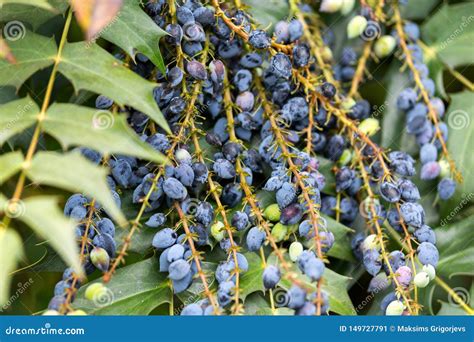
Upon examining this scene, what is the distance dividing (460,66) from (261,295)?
2.13 feet

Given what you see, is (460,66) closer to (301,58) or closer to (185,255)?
(301,58)

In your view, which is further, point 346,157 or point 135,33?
point 346,157

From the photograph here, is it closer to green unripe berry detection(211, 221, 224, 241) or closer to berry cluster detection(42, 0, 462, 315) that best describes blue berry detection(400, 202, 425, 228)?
berry cluster detection(42, 0, 462, 315)

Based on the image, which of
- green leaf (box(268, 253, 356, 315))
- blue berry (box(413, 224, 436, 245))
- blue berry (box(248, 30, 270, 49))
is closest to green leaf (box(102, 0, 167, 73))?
blue berry (box(248, 30, 270, 49))

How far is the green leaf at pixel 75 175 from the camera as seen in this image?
614 millimetres

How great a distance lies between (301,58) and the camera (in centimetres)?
98

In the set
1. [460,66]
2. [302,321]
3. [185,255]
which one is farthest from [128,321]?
[460,66]

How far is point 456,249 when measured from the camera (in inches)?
44.1

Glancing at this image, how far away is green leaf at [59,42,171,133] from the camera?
0.81m

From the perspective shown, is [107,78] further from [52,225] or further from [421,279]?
[421,279]

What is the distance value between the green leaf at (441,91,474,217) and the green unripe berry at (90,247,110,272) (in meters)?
0.62

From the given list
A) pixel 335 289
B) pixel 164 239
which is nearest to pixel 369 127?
pixel 335 289

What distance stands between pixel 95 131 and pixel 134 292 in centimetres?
28

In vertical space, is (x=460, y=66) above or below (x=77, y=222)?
above
